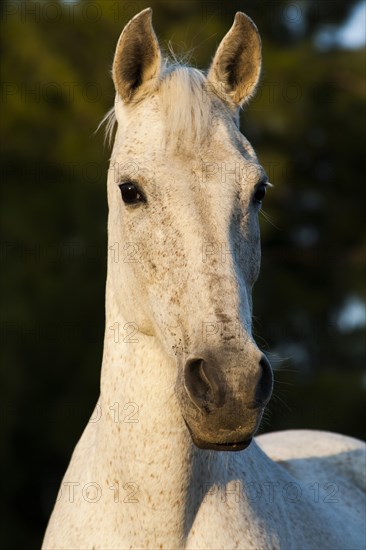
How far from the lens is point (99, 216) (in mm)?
13617

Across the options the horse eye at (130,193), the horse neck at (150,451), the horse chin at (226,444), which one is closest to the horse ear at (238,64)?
the horse eye at (130,193)

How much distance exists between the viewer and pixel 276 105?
14359 millimetres

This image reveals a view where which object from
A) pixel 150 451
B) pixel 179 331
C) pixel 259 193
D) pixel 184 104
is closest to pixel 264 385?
pixel 179 331

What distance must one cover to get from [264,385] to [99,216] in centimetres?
1119

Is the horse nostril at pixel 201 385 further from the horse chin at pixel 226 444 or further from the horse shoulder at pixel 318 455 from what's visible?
the horse shoulder at pixel 318 455

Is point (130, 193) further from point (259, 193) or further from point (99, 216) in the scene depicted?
point (99, 216)

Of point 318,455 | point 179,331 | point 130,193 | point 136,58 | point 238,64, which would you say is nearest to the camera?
point 179,331

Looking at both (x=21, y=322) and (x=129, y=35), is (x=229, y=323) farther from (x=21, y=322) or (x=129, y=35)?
(x=21, y=322)

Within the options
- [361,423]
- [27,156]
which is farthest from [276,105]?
[361,423]

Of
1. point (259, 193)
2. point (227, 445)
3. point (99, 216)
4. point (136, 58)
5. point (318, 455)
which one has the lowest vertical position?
point (99, 216)

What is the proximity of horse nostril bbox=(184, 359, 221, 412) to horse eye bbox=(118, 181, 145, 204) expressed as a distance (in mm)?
626

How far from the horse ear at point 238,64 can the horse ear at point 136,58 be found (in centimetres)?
24

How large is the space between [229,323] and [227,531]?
83 centimetres

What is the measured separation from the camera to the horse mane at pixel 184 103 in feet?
9.80
